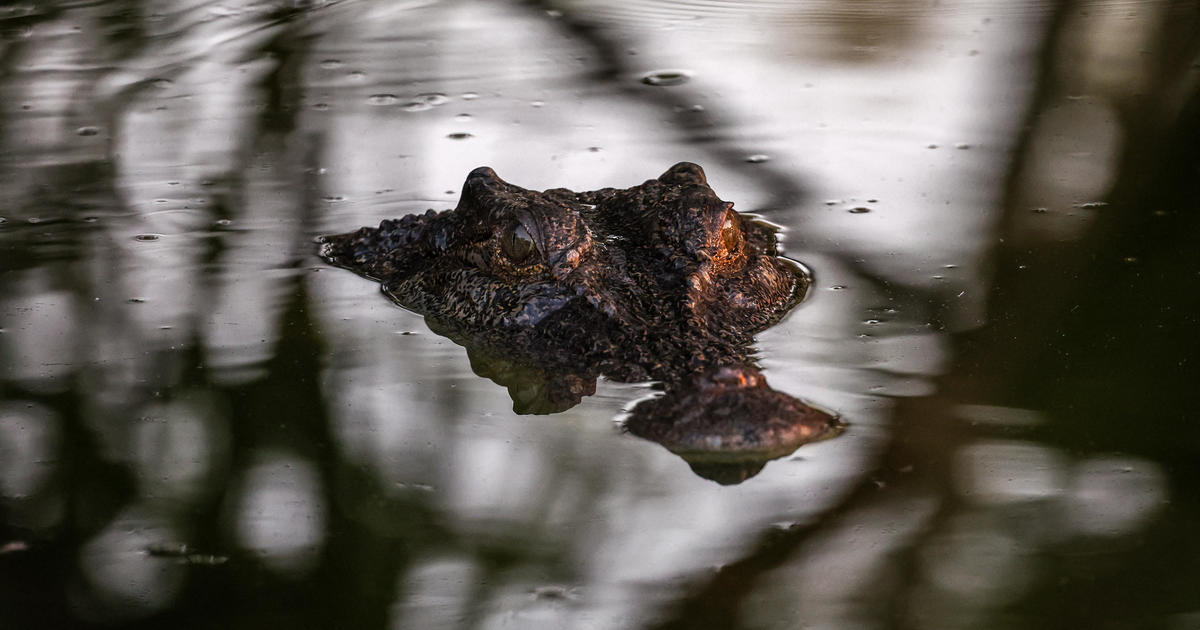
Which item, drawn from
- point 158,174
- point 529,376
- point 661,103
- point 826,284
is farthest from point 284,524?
point 661,103

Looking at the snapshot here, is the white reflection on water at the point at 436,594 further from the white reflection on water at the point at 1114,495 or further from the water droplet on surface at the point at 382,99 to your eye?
the water droplet on surface at the point at 382,99

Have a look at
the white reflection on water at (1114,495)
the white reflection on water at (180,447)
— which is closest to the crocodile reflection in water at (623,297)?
the white reflection on water at (1114,495)

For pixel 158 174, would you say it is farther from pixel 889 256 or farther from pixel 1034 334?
pixel 1034 334

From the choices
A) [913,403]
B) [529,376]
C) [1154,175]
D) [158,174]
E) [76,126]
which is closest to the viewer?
[913,403]

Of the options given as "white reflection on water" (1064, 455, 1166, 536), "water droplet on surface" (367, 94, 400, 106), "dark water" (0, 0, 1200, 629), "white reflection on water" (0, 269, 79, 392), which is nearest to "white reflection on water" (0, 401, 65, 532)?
"dark water" (0, 0, 1200, 629)

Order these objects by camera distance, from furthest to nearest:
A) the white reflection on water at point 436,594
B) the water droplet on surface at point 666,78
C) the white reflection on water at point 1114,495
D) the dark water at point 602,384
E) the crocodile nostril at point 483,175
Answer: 1. the water droplet on surface at point 666,78
2. the crocodile nostril at point 483,175
3. the white reflection on water at point 1114,495
4. the dark water at point 602,384
5. the white reflection on water at point 436,594

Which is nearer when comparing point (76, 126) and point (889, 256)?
point (889, 256)
